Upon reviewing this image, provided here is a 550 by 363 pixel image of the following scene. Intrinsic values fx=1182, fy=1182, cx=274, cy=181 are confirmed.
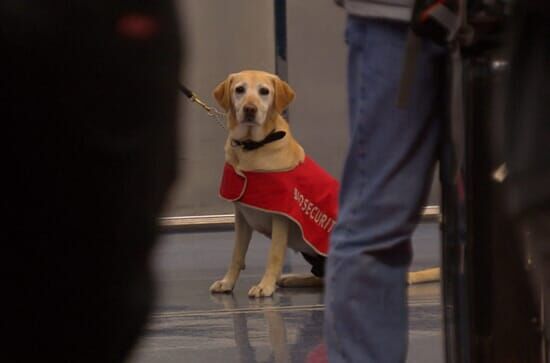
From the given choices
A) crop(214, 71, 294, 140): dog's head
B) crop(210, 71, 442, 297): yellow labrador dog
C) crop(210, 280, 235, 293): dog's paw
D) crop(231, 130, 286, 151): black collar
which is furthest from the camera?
crop(214, 71, 294, 140): dog's head

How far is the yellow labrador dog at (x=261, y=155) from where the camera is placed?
5.28 m

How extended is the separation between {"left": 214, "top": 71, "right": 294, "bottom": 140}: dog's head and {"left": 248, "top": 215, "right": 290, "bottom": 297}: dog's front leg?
45cm

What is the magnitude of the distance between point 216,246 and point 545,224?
200 inches

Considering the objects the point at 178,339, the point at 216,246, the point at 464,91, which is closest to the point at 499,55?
the point at 464,91

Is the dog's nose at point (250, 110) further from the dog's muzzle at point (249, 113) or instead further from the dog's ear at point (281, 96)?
the dog's ear at point (281, 96)

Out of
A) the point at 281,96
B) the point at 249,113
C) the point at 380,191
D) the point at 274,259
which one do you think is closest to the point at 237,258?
the point at 274,259

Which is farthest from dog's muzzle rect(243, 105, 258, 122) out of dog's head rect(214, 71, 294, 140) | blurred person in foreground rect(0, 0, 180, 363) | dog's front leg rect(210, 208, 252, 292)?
blurred person in foreground rect(0, 0, 180, 363)

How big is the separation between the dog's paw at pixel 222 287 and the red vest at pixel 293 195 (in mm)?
363

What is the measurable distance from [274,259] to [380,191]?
314cm

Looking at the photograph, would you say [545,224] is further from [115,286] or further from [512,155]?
[115,286]

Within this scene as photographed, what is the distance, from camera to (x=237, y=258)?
5.34 metres

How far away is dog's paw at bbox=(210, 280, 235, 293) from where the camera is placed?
16.9ft

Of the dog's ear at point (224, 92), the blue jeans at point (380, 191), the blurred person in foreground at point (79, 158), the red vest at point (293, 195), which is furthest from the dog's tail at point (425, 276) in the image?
the blurred person in foreground at point (79, 158)

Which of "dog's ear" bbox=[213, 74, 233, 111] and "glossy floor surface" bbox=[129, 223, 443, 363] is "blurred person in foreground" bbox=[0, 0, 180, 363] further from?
"dog's ear" bbox=[213, 74, 233, 111]
